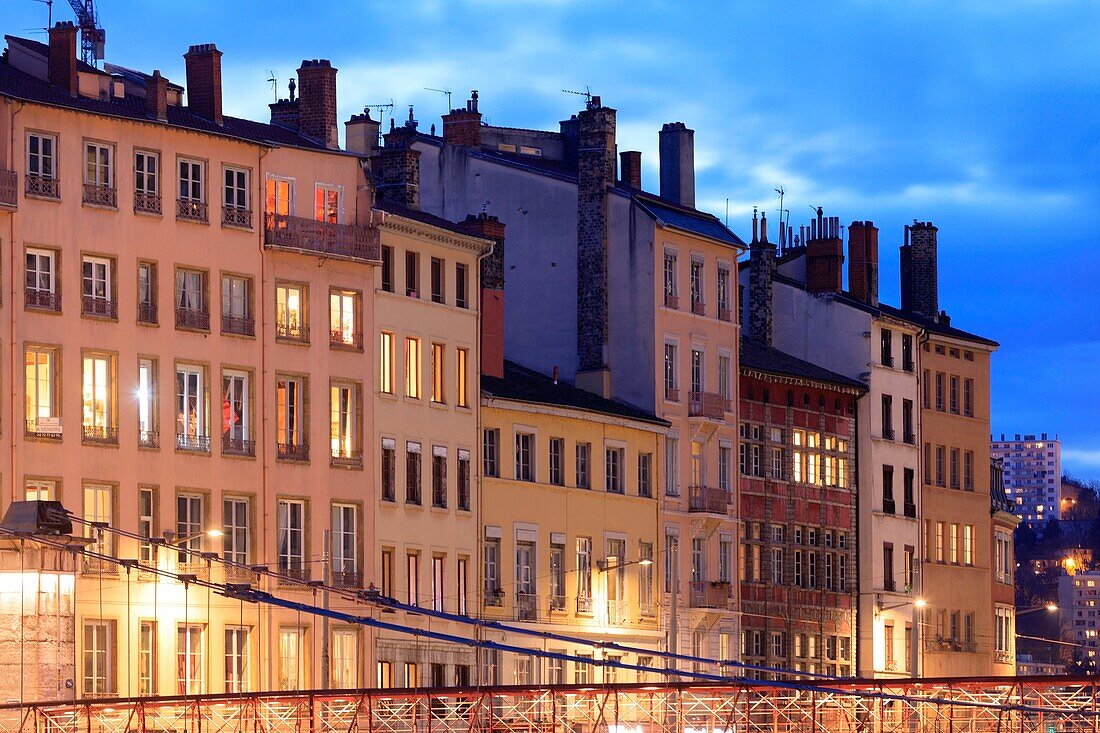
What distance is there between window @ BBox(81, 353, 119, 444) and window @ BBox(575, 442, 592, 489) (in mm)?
21820

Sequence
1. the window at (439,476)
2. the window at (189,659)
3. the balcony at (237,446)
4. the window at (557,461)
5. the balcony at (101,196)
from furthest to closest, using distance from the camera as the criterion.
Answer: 1. the window at (557,461)
2. the window at (439,476)
3. the balcony at (237,446)
4. the balcony at (101,196)
5. the window at (189,659)

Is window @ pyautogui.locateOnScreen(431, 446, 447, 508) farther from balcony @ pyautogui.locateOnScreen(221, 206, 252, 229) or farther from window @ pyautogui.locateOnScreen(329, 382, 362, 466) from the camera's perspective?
balcony @ pyautogui.locateOnScreen(221, 206, 252, 229)

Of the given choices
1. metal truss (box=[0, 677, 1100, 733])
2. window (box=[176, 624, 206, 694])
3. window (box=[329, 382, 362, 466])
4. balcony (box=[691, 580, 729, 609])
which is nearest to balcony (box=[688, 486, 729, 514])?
balcony (box=[691, 580, 729, 609])

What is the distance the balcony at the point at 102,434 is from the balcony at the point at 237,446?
154 inches

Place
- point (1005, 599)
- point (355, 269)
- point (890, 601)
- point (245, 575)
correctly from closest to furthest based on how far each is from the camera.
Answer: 1. point (245, 575)
2. point (355, 269)
3. point (890, 601)
4. point (1005, 599)

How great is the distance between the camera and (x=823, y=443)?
121 meters

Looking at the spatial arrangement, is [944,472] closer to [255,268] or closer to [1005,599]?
[1005,599]

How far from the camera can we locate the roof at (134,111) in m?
85.1

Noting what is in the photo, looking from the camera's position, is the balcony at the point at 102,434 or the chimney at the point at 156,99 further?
the chimney at the point at 156,99

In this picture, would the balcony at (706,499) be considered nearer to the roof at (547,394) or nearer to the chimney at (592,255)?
the roof at (547,394)

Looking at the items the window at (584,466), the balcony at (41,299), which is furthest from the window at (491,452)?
the balcony at (41,299)

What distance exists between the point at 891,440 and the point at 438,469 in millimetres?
34186

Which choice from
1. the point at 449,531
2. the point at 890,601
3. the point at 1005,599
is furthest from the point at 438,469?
the point at 1005,599

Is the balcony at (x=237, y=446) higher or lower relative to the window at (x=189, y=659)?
higher
